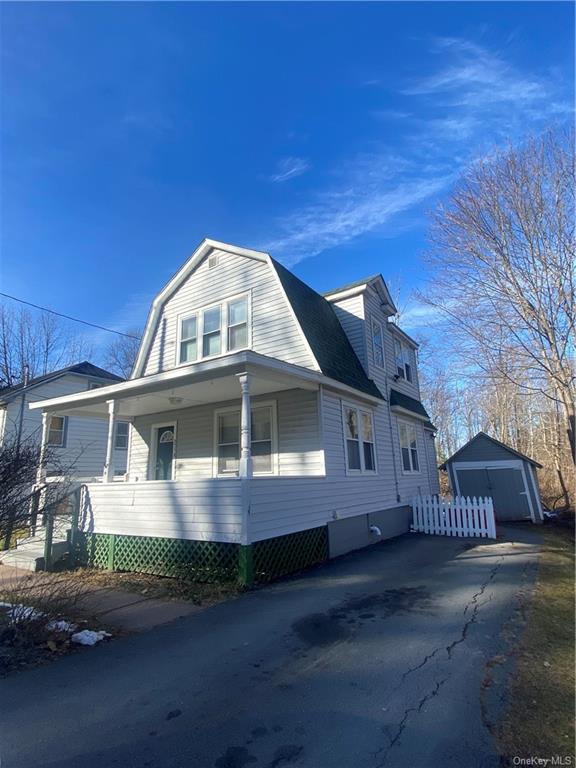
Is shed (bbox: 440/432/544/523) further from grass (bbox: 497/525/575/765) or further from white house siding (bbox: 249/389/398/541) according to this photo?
grass (bbox: 497/525/575/765)

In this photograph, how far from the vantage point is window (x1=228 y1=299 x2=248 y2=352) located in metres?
11.1

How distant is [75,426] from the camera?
742 inches

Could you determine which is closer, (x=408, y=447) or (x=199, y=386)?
(x=199, y=386)

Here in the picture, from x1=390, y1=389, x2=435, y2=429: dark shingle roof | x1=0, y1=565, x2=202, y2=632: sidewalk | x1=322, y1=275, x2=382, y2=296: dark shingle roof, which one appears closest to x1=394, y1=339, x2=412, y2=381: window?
x1=390, y1=389, x2=435, y2=429: dark shingle roof

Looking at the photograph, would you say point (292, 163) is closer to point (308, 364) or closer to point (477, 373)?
point (308, 364)

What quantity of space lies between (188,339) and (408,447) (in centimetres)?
872

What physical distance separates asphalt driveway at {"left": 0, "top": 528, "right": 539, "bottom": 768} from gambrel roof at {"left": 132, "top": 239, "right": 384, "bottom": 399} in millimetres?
5323

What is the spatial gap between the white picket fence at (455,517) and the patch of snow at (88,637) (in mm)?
10415

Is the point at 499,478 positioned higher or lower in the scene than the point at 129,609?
higher

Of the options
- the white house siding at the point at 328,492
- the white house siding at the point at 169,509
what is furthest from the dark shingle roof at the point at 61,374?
the white house siding at the point at 328,492

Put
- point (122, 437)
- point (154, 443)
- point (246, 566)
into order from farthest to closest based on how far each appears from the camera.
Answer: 1. point (122, 437)
2. point (154, 443)
3. point (246, 566)

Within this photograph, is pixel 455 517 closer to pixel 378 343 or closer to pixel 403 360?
pixel 378 343

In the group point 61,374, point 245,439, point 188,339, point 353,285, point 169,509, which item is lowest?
point 169,509

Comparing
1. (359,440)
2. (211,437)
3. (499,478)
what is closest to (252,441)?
(211,437)
